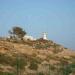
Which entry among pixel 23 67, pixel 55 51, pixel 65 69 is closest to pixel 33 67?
pixel 23 67

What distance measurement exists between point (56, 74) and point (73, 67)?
5.05 meters

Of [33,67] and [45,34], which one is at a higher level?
[45,34]

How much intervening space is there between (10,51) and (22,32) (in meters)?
25.6

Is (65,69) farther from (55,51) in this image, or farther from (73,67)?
(55,51)

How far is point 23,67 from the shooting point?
40.7 meters

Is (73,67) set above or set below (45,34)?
below

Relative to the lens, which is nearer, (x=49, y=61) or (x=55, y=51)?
(x=49, y=61)

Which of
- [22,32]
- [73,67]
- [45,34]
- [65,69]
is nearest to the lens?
[65,69]

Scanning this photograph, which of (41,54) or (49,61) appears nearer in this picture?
(49,61)

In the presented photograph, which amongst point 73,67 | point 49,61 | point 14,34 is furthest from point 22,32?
point 73,67

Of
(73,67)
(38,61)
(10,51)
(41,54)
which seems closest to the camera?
(73,67)

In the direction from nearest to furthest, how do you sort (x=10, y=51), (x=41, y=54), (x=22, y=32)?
(x=10, y=51) → (x=41, y=54) → (x=22, y=32)

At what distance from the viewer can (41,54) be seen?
56.2m

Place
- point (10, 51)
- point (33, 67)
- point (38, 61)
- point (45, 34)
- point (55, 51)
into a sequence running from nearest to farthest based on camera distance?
point (33, 67) < point (38, 61) < point (10, 51) < point (55, 51) < point (45, 34)
